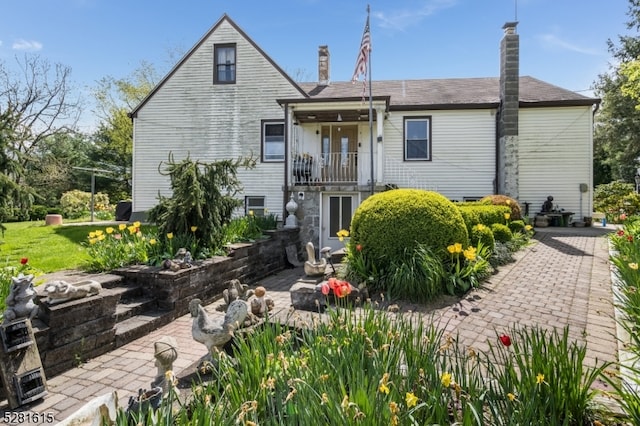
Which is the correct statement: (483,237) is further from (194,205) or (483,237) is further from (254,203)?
(254,203)

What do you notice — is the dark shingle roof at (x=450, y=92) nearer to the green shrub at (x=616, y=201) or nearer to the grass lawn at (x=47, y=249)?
the green shrub at (x=616, y=201)

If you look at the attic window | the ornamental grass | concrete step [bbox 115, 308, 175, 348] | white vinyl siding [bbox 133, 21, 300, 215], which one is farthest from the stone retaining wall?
the attic window

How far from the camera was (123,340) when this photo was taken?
446 centimetres

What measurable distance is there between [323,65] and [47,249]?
11641 millimetres

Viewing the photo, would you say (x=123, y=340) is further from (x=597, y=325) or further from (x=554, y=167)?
(x=554, y=167)

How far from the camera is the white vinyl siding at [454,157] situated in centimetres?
1299

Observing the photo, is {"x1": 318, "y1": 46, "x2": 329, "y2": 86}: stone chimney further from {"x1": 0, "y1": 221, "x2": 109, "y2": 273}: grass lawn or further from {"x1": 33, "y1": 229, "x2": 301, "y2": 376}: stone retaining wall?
{"x1": 0, "y1": 221, "x2": 109, "y2": 273}: grass lawn

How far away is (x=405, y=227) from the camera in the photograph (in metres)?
5.17

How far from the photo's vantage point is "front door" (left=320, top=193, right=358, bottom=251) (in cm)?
1092

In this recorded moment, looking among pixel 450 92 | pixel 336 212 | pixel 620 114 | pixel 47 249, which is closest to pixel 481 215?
pixel 336 212

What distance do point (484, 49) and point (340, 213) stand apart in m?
8.82

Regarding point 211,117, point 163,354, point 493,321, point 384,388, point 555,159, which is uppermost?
point 211,117

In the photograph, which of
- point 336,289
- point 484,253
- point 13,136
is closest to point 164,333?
point 336,289

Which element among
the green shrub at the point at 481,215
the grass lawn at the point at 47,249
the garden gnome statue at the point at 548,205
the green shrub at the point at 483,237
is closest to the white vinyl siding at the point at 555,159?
the garden gnome statue at the point at 548,205
